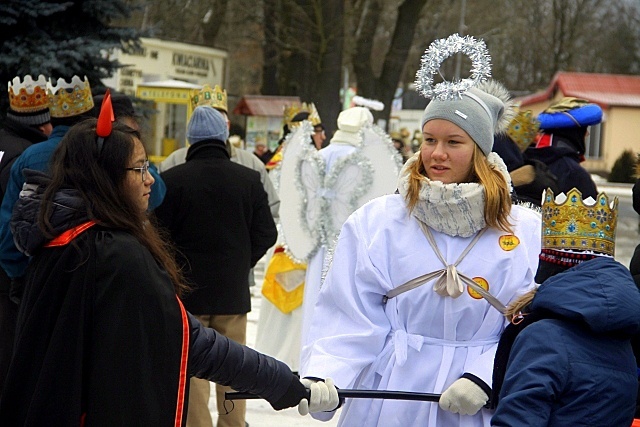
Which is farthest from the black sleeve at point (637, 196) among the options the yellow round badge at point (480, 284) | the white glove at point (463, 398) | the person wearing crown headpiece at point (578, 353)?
the person wearing crown headpiece at point (578, 353)

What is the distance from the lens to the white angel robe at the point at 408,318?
12.1 ft

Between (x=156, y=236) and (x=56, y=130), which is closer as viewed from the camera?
(x=156, y=236)

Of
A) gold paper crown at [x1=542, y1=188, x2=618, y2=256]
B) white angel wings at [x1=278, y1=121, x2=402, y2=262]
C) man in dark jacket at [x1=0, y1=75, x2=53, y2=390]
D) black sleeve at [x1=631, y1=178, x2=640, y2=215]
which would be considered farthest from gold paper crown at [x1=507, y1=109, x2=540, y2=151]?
gold paper crown at [x1=542, y1=188, x2=618, y2=256]

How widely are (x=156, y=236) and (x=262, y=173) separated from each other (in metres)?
4.51

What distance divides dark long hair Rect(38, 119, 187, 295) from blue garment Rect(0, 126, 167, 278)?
1888 mm

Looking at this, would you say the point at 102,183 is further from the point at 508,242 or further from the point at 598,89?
the point at 598,89

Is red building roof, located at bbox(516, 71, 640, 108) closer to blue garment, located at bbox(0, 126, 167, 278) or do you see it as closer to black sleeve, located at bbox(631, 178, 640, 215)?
blue garment, located at bbox(0, 126, 167, 278)

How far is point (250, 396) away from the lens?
362 cm

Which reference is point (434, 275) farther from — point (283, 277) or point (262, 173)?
point (283, 277)

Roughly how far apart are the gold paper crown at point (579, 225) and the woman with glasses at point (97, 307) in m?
1.11

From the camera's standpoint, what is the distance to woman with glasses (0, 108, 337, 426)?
3.12 m

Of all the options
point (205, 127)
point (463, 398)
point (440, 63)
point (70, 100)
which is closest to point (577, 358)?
point (463, 398)

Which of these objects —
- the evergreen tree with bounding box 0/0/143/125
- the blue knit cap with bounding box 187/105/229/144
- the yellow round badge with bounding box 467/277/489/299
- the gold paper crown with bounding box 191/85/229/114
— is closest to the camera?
the yellow round badge with bounding box 467/277/489/299

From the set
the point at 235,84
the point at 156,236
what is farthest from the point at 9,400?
the point at 235,84
